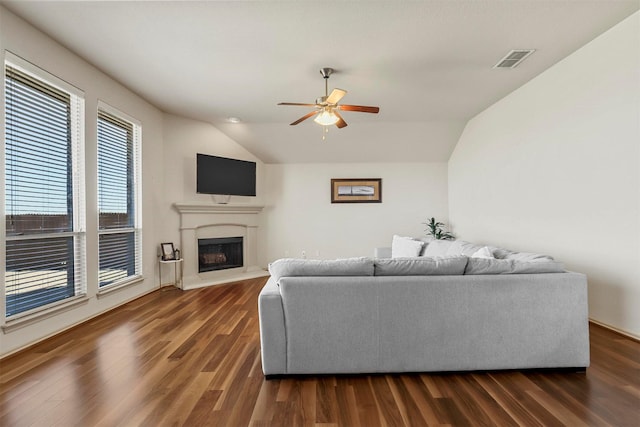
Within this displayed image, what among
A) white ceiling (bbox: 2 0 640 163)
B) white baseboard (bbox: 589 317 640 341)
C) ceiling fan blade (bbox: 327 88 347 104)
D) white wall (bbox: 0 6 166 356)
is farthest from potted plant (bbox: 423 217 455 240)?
white wall (bbox: 0 6 166 356)

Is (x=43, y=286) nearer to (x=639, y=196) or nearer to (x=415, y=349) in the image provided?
(x=415, y=349)

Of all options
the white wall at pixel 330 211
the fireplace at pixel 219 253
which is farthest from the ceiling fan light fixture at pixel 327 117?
the fireplace at pixel 219 253

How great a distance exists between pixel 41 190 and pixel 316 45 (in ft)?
9.39

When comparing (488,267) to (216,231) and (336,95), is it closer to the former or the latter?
(336,95)

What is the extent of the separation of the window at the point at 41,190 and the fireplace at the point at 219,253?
232cm

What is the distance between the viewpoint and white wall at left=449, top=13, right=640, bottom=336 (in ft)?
9.50

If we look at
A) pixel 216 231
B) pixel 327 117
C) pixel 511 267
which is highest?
pixel 327 117

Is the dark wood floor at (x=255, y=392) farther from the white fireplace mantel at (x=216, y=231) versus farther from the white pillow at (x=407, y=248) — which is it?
the white fireplace mantel at (x=216, y=231)

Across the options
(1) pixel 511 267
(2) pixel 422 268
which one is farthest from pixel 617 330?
(2) pixel 422 268

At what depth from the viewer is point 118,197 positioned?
13.7 ft

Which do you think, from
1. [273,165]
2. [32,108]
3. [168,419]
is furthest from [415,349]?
[273,165]

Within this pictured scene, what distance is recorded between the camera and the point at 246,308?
4023mm

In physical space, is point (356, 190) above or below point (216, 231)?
above

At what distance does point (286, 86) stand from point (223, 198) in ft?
8.79
